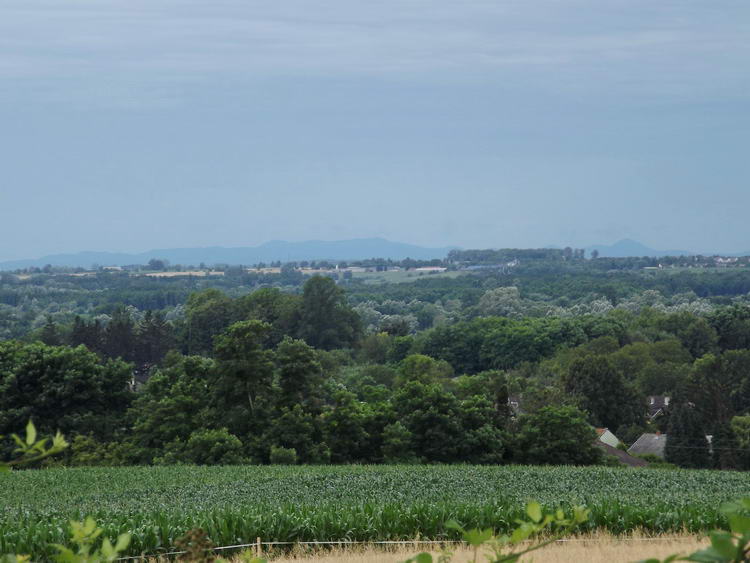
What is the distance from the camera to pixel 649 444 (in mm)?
58531

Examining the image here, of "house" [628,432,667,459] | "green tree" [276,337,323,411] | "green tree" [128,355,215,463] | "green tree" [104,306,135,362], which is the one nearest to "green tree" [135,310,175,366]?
"green tree" [104,306,135,362]

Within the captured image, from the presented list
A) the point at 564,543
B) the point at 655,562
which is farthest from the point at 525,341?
the point at 655,562

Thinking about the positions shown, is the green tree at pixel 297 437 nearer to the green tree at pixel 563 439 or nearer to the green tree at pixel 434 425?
the green tree at pixel 434 425

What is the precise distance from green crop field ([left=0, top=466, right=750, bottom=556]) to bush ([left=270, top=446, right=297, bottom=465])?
180 inches

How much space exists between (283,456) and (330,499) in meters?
13.9

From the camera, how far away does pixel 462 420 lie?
4112 cm

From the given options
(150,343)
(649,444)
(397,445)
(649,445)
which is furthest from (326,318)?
(397,445)

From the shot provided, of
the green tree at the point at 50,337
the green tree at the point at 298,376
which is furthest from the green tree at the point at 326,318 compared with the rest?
the green tree at the point at 298,376

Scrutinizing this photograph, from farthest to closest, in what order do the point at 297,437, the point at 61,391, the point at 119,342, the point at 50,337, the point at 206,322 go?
1. the point at 206,322
2. the point at 119,342
3. the point at 50,337
4. the point at 61,391
5. the point at 297,437

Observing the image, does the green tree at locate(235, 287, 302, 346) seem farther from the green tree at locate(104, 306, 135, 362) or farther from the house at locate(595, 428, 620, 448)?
the house at locate(595, 428, 620, 448)

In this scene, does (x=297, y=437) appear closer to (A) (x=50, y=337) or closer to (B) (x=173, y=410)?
(B) (x=173, y=410)

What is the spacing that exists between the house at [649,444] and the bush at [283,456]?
26.5 meters

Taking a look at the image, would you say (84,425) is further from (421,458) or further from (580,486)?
(580,486)

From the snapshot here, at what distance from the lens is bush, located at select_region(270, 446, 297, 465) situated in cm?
3772
